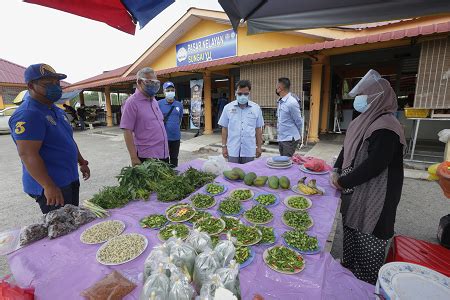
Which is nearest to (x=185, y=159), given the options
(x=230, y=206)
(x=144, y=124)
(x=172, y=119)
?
(x=172, y=119)

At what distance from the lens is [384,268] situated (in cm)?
141

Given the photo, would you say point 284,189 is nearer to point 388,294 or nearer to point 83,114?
point 388,294

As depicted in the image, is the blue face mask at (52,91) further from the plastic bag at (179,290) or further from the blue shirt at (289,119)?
the blue shirt at (289,119)

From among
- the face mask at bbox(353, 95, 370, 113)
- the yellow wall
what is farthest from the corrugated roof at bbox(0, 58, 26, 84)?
the face mask at bbox(353, 95, 370, 113)

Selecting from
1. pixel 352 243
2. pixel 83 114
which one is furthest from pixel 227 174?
pixel 83 114

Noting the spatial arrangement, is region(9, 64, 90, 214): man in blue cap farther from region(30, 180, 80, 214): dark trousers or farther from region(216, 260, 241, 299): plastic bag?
region(216, 260, 241, 299): plastic bag

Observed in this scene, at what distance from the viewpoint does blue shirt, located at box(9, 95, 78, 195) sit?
6.59 feet

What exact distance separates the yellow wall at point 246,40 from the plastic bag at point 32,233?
→ 836cm

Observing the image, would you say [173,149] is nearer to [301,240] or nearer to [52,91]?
[52,91]

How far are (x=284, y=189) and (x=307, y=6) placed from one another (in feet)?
6.54

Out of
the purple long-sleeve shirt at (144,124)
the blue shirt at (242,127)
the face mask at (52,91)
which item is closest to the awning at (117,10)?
the face mask at (52,91)

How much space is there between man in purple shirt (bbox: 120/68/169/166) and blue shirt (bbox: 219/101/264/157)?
3.87 ft

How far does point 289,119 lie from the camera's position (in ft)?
14.8

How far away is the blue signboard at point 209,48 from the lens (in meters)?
9.95
